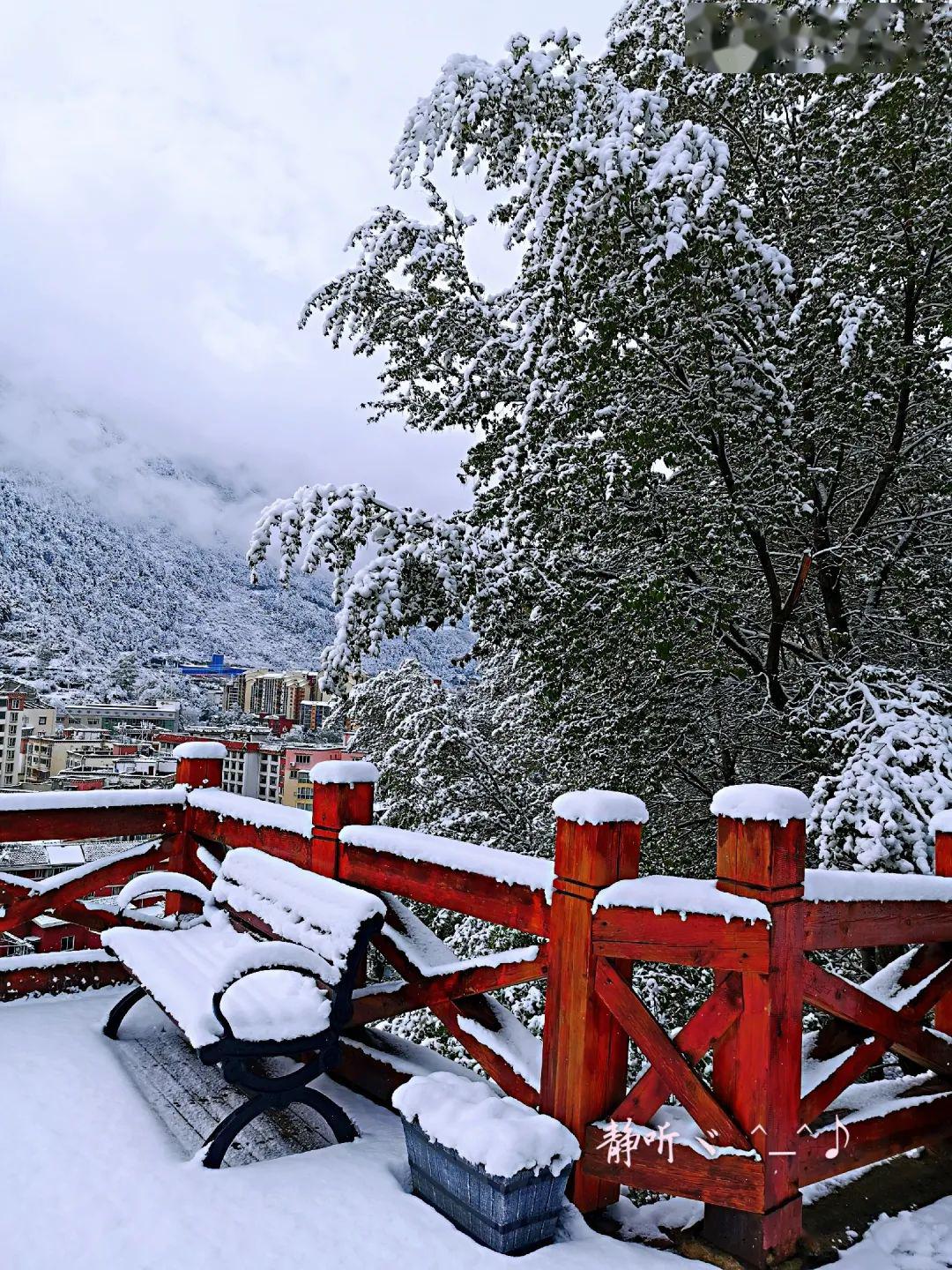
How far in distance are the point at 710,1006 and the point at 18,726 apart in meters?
32.4

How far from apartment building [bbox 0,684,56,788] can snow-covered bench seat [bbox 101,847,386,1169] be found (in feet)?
87.7

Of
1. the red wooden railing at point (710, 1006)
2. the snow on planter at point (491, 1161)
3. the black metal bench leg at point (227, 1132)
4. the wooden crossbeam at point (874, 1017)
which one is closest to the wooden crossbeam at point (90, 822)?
the red wooden railing at point (710, 1006)

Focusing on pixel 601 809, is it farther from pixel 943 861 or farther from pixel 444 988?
pixel 943 861

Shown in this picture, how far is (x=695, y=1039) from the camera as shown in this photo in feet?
7.71

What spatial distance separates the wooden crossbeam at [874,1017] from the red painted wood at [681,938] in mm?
211

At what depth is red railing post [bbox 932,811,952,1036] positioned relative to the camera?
3281mm

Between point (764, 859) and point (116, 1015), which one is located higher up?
point (764, 859)

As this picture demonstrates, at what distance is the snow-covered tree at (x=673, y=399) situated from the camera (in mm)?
5434

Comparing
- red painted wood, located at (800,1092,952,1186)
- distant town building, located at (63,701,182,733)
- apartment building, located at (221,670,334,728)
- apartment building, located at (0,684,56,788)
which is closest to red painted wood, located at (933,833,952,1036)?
red painted wood, located at (800,1092,952,1186)

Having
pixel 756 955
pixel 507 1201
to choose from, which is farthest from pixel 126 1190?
pixel 756 955

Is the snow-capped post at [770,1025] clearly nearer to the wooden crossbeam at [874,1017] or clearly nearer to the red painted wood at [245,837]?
the wooden crossbeam at [874,1017]

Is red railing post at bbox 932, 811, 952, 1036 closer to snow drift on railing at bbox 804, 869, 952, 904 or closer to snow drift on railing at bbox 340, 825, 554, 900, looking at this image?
snow drift on railing at bbox 804, 869, 952, 904

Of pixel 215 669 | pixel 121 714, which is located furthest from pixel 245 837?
pixel 215 669

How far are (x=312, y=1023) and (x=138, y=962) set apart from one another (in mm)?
1027
